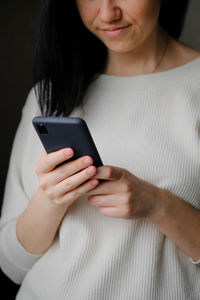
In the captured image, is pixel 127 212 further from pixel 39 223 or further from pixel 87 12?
pixel 87 12

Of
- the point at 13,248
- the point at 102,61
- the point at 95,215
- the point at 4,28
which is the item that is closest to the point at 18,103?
the point at 4,28

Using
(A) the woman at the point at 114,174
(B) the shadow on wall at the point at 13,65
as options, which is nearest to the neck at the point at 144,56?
(A) the woman at the point at 114,174

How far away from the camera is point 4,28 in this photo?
1.72 metres

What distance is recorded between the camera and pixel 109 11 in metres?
1.09

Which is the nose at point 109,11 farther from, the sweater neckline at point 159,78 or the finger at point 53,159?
the finger at point 53,159

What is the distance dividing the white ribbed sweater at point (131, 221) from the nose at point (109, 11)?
0.72 feet

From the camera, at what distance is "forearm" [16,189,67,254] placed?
115 cm

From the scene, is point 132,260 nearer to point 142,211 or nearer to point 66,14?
point 142,211

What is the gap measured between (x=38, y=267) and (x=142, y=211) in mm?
366

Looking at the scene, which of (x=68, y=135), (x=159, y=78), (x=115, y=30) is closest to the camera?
(x=68, y=135)

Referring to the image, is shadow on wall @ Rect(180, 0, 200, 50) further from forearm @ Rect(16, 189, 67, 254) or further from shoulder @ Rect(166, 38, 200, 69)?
forearm @ Rect(16, 189, 67, 254)

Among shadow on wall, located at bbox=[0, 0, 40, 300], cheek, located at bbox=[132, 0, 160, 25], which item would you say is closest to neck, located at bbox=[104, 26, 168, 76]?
cheek, located at bbox=[132, 0, 160, 25]

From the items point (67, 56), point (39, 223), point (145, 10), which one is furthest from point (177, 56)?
point (39, 223)

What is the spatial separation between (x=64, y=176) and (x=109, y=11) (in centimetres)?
42
